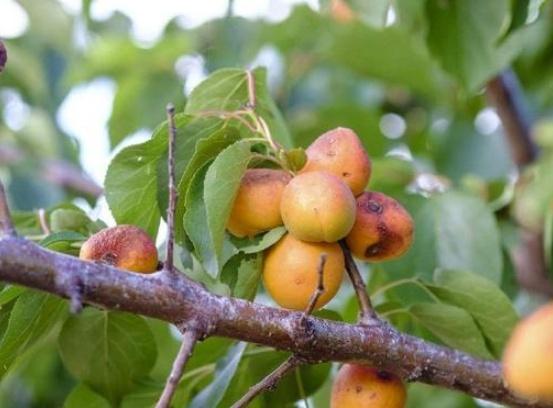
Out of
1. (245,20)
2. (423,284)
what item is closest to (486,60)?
(423,284)

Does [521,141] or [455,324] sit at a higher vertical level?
[455,324]

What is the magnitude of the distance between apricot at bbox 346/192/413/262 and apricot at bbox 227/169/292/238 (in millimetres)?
73

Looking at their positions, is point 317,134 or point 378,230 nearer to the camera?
point 378,230

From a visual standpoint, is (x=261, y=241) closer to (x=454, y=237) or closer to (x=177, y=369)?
(x=177, y=369)

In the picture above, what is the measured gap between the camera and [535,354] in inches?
22.8

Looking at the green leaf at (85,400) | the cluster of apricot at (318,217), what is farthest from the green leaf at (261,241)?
the green leaf at (85,400)

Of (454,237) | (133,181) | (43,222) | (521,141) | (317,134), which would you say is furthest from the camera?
(317,134)

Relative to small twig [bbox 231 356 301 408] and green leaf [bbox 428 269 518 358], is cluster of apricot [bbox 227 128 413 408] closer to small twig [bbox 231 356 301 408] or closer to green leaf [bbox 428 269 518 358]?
small twig [bbox 231 356 301 408]

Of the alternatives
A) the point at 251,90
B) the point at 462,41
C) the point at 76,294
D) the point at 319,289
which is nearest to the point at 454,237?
the point at 462,41

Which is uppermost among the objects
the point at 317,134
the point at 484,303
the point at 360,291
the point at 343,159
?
the point at 343,159

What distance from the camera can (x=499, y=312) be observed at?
44.6 inches

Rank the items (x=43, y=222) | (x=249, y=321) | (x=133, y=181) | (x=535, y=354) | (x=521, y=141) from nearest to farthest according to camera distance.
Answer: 1. (x=535, y=354)
2. (x=249, y=321)
3. (x=133, y=181)
4. (x=43, y=222)
5. (x=521, y=141)

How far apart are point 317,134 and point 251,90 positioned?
99 cm

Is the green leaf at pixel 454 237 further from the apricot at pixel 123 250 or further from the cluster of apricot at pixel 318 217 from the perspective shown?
the apricot at pixel 123 250
